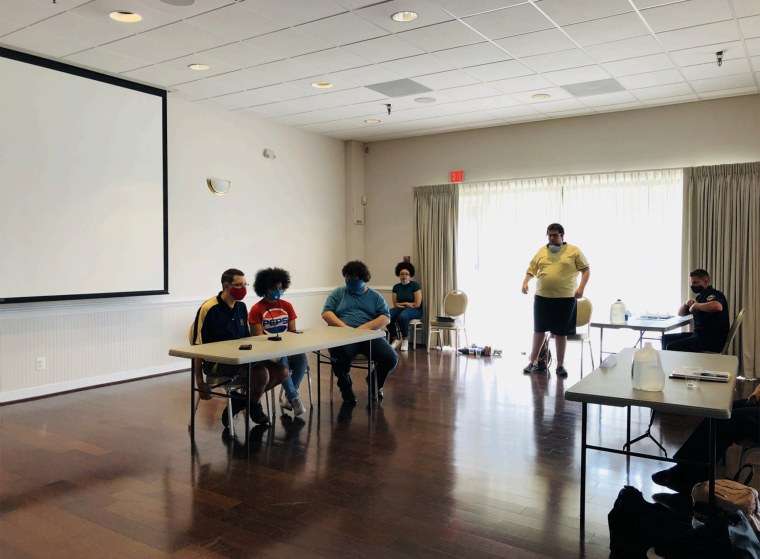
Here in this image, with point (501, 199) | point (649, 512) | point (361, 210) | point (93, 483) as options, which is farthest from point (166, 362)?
point (649, 512)

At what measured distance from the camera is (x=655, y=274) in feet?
24.4

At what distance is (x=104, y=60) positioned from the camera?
5727mm

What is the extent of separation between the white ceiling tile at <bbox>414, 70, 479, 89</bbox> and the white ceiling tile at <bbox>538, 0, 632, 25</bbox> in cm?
152

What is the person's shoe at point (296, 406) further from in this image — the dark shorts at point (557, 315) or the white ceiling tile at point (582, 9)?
the white ceiling tile at point (582, 9)

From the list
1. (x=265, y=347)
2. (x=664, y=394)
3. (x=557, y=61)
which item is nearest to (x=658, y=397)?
(x=664, y=394)

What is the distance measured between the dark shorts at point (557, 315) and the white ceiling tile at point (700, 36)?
2725 millimetres

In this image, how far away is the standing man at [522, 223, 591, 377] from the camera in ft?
22.3

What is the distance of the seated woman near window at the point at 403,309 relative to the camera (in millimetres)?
8531

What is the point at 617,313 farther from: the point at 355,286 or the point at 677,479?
the point at 677,479

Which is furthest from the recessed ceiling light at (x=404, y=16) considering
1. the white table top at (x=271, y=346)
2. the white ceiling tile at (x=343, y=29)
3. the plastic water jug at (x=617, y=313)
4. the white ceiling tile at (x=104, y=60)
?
the plastic water jug at (x=617, y=313)

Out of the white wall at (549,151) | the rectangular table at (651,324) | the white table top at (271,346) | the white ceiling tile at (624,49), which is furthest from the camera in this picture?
the white wall at (549,151)

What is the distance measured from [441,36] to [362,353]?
2.71m

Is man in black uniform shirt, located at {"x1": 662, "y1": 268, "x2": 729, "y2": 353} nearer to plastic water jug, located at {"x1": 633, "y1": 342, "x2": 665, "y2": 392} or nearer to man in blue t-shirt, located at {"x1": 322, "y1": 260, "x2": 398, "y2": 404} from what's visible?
man in blue t-shirt, located at {"x1": 322, "y1": 260, "x2": 398, "y2": 404}

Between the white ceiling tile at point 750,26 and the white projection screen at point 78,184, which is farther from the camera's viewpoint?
the white projection screen at point 78,184
